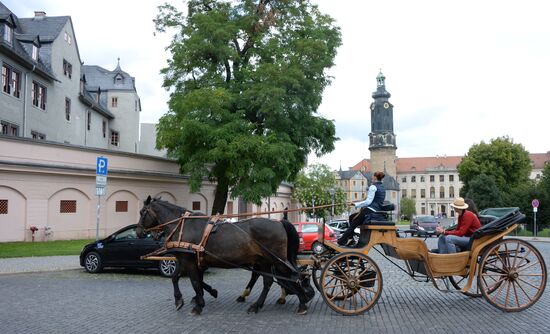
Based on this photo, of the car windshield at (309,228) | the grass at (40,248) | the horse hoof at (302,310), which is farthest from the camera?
the car windshield at (309,228)

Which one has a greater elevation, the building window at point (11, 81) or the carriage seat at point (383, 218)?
the building window at point (11, 81)

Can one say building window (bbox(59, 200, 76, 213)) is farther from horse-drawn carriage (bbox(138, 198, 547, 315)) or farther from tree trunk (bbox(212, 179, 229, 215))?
horse-drawn carriage (bbox(138, 198, 547, 315))

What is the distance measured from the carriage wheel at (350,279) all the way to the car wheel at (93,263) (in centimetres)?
Answer: 806

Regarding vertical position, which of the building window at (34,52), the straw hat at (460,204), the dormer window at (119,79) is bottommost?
the straw hat at (460,204)

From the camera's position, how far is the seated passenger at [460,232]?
901 centimetres

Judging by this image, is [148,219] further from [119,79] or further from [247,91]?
[119,79]

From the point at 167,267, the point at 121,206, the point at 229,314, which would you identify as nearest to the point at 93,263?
the point at 167,267

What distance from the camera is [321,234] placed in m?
9.05

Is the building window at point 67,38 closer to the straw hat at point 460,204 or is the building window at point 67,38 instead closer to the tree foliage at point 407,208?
the straw hat at point 460,204

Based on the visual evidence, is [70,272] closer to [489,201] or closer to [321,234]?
[321,234]

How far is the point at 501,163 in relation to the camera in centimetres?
6488

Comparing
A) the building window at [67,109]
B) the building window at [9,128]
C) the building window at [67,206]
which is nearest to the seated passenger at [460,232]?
the building window at [67,206]

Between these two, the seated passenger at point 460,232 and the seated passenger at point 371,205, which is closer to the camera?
the seated passenger at point 371,205

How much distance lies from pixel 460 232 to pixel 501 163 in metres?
61.5
